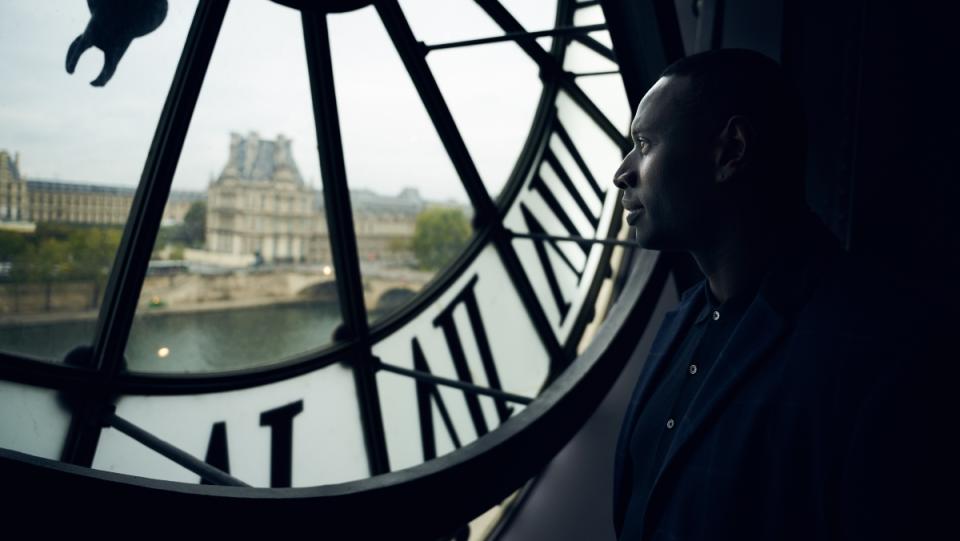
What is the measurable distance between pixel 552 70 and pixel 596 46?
559mm

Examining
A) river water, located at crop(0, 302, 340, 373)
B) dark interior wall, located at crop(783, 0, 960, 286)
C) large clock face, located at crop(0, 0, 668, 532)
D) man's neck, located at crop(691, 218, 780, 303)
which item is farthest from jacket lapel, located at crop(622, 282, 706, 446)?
river water, located at crop(0, 302, 340, 373)

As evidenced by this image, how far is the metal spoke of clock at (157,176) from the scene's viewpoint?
344 cm

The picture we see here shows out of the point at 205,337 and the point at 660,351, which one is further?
the point at 205,337

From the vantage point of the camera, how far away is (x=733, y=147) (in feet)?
4.82

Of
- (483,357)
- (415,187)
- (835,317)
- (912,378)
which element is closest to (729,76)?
(835,317)

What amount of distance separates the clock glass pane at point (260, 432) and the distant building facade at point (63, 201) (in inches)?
42.3

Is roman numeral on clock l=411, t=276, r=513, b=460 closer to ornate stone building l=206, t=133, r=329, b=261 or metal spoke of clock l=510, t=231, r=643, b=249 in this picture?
metal spoke of clock l=510, t=231, r=643, b=249

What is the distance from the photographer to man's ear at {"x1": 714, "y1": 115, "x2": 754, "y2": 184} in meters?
1.45

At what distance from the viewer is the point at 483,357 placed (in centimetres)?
620

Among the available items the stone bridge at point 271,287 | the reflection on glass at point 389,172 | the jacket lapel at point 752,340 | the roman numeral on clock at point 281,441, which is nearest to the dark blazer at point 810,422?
the jacket lapel at point 752,340

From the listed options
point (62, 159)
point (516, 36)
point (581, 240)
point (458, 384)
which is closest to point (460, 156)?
point (516, 36)

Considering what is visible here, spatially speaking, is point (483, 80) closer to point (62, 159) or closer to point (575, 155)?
point (575, 155)

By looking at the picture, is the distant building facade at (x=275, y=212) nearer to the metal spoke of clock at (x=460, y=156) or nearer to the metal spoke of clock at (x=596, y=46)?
the metal spoke of clock at (x=460, y=156)

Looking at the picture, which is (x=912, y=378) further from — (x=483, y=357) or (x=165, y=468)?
(x=483, y=357)
